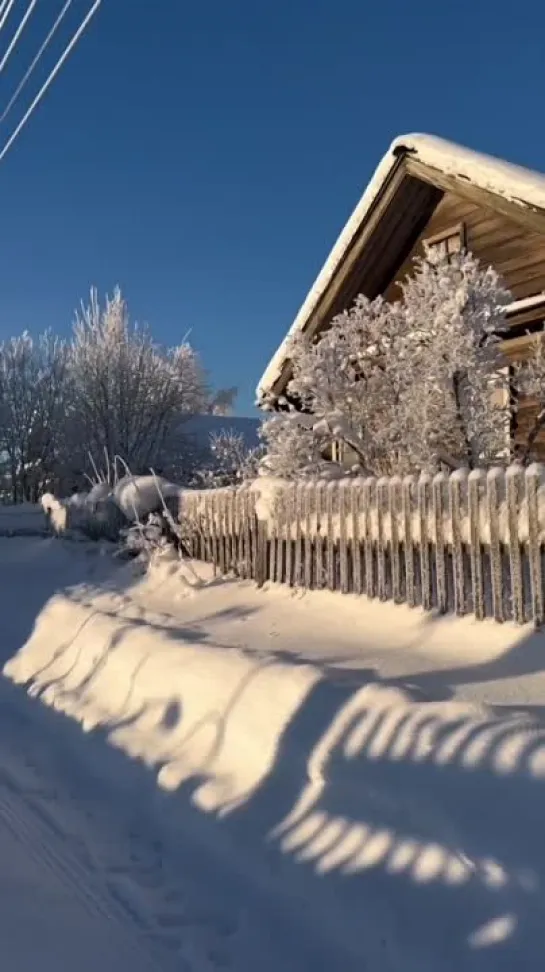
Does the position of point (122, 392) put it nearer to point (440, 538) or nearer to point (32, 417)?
point (32, 417)

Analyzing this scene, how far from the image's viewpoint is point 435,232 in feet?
40.7

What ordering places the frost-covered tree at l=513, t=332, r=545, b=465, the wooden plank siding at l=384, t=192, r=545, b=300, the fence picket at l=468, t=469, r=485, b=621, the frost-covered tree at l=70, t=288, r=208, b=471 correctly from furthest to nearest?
the frost-covered tree at l=70, t=288, r=208, b=471
the wooden plank siding at l=384, t=192, r=545, b=300
the frost-covered tree at l=513, t=332, r=545, b=465
the fence picket at l=468, t=469, r=485, b=621

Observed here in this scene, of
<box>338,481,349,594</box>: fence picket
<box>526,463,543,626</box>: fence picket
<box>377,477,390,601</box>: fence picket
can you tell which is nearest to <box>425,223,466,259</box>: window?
<box>338,481,349,594</box>: fence picket

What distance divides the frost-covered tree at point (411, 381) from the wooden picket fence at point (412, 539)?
3.60 feet

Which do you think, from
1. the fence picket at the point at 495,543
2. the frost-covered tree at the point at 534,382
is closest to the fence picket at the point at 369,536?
the fence picket at the point at 495,543

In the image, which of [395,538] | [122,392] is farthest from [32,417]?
[395,538]

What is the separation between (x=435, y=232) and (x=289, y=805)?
33.7 feet

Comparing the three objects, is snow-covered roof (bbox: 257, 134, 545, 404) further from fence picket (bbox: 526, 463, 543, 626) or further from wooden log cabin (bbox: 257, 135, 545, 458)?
fence picket (bbox: 526, 463, 543, 626)

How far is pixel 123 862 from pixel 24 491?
29527 millimetres

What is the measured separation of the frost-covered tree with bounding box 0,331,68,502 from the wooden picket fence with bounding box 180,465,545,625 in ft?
77.7

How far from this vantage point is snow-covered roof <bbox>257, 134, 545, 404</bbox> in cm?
974

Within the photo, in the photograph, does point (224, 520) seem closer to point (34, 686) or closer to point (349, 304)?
point (34, 686)

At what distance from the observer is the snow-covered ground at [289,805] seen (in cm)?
291

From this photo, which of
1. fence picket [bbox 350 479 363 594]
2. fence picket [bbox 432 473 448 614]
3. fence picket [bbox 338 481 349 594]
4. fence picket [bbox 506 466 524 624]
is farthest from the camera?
fence picket [bbox 338 481 349 594]
